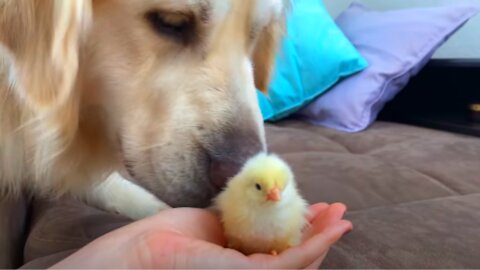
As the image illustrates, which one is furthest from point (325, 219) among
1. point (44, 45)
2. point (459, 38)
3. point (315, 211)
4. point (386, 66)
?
point (459, 38)

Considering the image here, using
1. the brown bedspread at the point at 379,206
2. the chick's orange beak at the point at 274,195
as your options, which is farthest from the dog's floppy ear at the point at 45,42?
the chick's orange beak at the point at 274,195

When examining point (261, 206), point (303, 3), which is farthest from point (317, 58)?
point (261, 206)

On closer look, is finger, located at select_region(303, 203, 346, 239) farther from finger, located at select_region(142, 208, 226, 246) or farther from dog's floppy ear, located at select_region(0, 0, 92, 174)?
dog's floppy ear, located at select_region(0, 0, 92, 174)

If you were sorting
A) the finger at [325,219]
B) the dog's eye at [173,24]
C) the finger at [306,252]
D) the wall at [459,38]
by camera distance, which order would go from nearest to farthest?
the finger at [306,252]
the finger at [325,219]
the dog's eye at [173,24]
the wall at [459,38]

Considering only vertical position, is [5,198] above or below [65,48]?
below

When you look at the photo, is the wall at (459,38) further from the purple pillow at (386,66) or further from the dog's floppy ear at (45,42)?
the dog's floppy ear at (45,42)

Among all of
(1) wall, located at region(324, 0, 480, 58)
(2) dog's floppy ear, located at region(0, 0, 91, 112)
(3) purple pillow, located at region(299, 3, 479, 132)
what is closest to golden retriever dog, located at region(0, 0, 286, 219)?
(2) dog's floppy ear, located at region(0, 0, 91, 112)

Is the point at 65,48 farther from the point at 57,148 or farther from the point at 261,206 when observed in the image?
the point at 261,206
